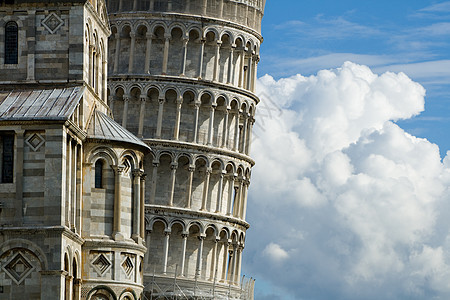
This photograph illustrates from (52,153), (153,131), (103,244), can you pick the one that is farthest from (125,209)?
(153,131)

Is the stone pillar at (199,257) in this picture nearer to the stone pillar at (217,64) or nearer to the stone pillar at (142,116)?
the stone pillar at (142,116)

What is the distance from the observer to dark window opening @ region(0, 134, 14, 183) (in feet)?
207

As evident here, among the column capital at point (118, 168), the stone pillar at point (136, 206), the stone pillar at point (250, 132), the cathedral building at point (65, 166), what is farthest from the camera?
the stone pillar at point (250, 132)

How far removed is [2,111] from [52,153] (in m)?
3.47

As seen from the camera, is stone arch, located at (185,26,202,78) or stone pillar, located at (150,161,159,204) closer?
stone pillar, located at (150,161,159,204)

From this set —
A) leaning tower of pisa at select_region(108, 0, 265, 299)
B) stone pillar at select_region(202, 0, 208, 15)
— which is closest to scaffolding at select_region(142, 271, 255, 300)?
leaning tower of pisa at select_region(108, 0, 265, 299)

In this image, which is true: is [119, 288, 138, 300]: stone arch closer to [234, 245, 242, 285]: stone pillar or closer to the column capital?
the column capital

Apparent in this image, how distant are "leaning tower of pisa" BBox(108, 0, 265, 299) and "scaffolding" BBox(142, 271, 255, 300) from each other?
70 mm

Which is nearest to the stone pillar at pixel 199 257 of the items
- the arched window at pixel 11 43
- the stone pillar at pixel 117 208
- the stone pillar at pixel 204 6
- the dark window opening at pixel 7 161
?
the stone pillar at pixel 204 6

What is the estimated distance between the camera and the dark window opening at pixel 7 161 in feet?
207

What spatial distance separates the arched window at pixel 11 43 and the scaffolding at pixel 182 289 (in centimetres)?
3230

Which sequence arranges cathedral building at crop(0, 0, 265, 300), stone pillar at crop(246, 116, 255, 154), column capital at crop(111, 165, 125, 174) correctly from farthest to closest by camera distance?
stone pillar at crop(246, 116, 255, 154) → column capital at crop(111, 165, 125, 174) → cathedral building at crop(0, 0, 265, 300)

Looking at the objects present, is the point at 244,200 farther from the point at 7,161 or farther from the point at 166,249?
the point at 7,161

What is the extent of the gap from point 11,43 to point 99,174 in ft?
24.9
